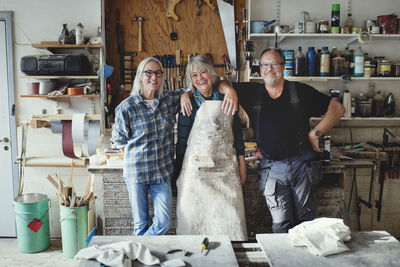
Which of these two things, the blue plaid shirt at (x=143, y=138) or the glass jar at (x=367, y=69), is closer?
the blue plaid shirt at (x=143, y=138)

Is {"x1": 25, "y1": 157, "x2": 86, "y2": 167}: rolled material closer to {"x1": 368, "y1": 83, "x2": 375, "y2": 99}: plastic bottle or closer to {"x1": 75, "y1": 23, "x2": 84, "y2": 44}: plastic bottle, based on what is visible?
{"x1": 75, "y1": 23, "x2": 84, "y2": 44}: plastic bottle

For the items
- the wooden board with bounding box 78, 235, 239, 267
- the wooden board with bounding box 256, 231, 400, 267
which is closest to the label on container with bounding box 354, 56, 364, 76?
the wooden board with bounding box 256, 231, 400, 267

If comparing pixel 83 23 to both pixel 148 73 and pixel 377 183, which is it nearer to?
pixel 148 73

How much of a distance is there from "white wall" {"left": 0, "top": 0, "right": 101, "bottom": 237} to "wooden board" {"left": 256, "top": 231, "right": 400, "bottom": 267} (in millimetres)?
2447

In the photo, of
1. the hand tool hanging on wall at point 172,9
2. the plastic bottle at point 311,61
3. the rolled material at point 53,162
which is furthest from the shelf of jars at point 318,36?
the rolled material at point 53,162

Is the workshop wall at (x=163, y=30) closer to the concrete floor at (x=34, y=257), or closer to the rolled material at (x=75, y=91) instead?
the rolled material at (x=75, y=91)

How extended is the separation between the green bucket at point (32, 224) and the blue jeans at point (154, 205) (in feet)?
4.51

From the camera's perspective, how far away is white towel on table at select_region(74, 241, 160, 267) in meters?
1.44

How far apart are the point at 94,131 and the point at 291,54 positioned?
2.13 metres

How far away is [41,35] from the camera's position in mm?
3768

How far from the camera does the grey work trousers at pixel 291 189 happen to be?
8.48 ft

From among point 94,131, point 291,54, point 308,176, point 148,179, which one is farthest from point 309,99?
point 94,131

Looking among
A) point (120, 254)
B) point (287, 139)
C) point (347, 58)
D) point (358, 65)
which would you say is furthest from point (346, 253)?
point (347, 58)

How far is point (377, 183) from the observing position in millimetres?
3963
